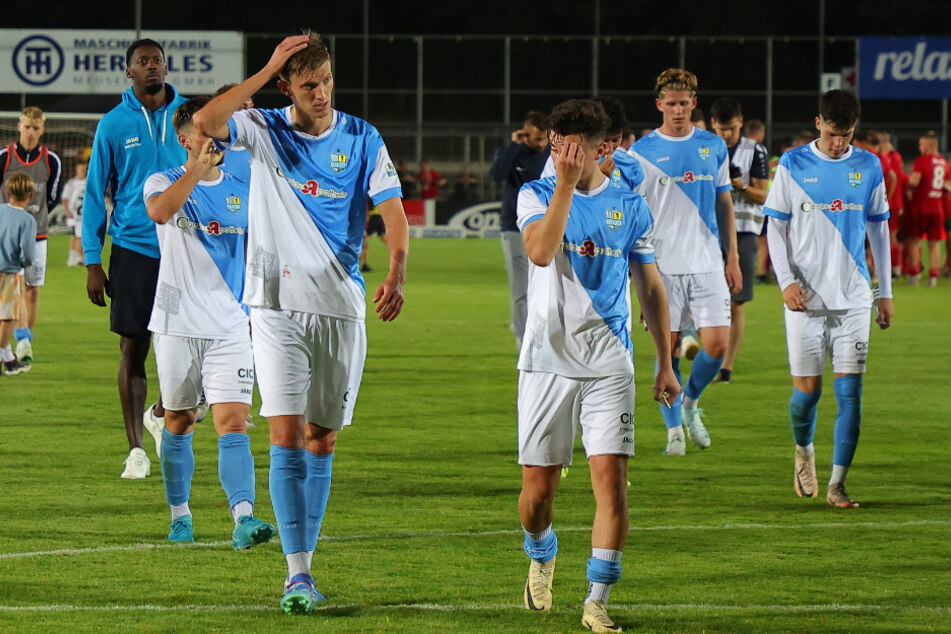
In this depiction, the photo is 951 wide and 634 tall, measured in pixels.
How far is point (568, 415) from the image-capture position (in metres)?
5.46

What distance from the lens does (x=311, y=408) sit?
5750 millimetres

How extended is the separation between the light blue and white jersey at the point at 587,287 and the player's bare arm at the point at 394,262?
0.47m

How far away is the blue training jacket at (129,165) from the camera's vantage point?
24.7ft

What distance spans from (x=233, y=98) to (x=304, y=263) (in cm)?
67

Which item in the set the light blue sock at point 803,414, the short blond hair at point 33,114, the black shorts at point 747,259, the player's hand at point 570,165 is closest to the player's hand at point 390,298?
the player's hand at point 570,165

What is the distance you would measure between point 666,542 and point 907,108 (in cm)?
5141

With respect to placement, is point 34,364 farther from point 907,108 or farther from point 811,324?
point 907,108

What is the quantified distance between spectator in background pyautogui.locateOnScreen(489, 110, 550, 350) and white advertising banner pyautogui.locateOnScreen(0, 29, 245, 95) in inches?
1171

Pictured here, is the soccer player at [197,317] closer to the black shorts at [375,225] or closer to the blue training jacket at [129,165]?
the blue training jacket at [129,165]

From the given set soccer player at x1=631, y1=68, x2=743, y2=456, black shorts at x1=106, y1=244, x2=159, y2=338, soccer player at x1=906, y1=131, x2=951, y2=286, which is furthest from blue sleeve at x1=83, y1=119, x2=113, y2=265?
soccer player at x1=906, y1=131, x2=951, y2=286

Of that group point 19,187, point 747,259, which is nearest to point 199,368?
point 19,187

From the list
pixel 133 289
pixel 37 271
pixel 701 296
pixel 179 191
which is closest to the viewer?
pixel 179 191

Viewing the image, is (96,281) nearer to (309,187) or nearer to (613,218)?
(309,187)

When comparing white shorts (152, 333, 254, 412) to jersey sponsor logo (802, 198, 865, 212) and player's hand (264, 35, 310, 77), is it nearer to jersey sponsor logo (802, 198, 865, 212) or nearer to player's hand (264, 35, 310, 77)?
player's hand (264, 35, 310, 77)
